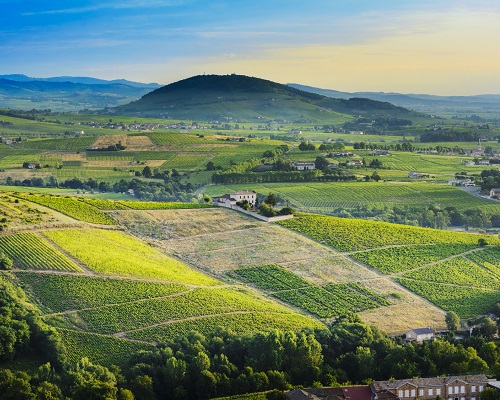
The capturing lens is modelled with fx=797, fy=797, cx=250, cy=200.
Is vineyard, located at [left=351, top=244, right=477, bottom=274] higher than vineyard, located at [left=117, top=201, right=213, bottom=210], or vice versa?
vineyard, located at [left=117, top=201, right=213, bottom=210]

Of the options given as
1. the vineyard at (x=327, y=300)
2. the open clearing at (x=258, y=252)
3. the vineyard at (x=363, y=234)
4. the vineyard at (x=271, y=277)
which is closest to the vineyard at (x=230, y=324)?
the vineyard at (x=327, y=300)

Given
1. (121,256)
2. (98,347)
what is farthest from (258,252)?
(98,347)

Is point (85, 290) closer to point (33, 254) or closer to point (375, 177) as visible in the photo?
point (33, 254)

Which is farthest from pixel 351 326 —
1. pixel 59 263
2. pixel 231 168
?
pixel 231 168

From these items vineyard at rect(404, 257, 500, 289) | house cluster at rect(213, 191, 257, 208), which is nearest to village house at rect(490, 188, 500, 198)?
house cluster at rect(213, 191, 257, 208)

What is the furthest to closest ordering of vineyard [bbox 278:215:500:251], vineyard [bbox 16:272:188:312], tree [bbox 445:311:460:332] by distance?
vineyard [bbox 278:215:500:251]
tree [bbox 445:311:460:332]
vineyard [bbox 16:272:188:312]

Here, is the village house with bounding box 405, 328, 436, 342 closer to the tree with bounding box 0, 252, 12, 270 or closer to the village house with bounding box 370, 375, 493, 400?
the village house with bounding box 370, 375, 493, 400

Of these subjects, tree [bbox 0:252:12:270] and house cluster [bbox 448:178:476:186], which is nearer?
tree [bbox 0:252:12:270]
